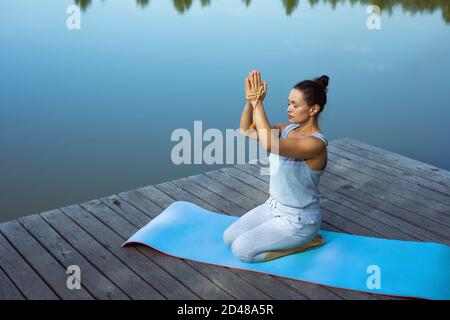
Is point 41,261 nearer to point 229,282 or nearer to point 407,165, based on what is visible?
point 229,282

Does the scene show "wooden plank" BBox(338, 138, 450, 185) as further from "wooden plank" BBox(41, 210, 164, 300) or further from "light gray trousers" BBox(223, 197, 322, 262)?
"wooden plank" BBox(41, 210, 164, 300)

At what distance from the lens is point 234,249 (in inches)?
114

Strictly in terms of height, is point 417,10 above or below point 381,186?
above

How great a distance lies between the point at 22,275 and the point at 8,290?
5.3 inches

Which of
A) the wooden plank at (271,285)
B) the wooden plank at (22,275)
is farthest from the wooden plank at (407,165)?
the wooden plank at (22,275)

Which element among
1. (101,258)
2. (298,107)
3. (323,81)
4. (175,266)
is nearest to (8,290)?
(101,258)

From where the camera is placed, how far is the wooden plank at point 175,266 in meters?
2.67

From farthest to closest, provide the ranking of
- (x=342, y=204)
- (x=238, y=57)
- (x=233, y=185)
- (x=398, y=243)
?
(x=238, y=57), (x=233, y=185), (x=342, y=204), (x=398, y=243)

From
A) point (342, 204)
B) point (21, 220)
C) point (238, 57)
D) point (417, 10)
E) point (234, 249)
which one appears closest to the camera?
point (234, 249)

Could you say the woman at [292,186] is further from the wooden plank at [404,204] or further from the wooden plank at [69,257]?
the wooden plank at [404,204]
